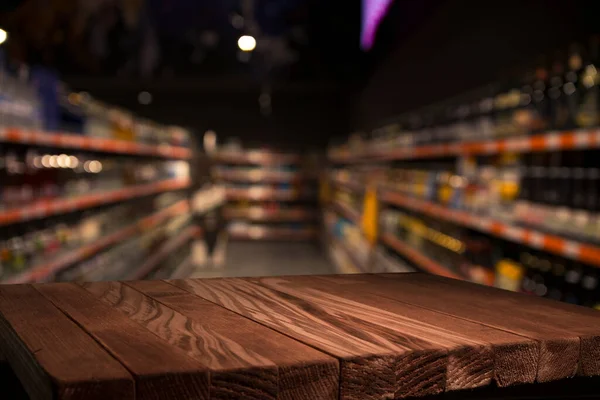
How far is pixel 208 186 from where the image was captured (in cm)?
1063

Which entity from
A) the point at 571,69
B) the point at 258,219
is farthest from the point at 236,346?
the point at 258,219

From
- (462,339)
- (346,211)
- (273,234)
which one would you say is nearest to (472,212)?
(462,339)

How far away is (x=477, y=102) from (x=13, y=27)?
3555 millimetres

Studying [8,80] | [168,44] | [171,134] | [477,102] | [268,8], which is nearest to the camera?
[8,80]

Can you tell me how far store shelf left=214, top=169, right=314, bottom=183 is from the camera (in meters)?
13.8

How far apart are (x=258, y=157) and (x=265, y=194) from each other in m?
0.79

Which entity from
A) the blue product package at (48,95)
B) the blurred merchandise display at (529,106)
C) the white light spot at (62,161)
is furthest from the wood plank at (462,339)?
the white light spot at (62,161)

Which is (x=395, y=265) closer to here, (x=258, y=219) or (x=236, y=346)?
(x=236, y=346)

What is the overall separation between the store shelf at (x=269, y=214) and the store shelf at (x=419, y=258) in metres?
7.03

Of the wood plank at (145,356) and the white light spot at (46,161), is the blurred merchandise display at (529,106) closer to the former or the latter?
the wood plank at (145,356)

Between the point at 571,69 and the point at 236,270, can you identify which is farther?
the point at 236,270

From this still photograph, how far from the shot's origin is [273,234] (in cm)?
1362

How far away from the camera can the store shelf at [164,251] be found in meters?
6.63

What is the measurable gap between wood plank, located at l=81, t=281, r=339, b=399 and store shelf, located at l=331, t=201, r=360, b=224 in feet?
22.4
